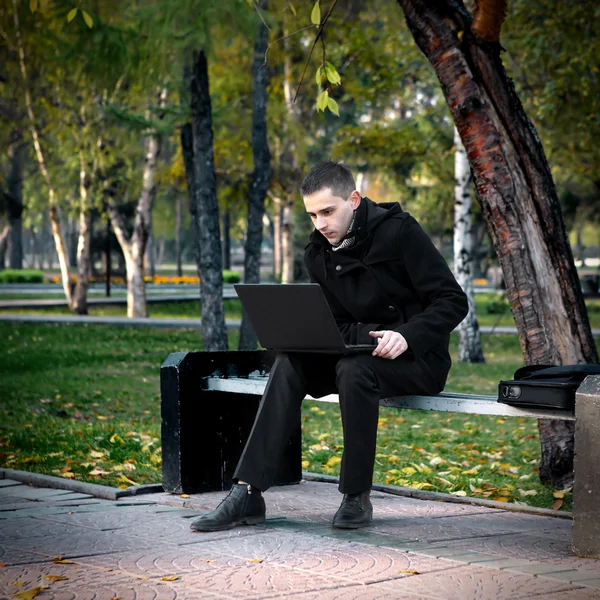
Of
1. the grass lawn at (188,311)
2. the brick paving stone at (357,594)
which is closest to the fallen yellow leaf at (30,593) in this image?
the brick paving stone at (357,594)

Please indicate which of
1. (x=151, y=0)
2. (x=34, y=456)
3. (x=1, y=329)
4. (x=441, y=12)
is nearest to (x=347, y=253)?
(x=441, y=12)

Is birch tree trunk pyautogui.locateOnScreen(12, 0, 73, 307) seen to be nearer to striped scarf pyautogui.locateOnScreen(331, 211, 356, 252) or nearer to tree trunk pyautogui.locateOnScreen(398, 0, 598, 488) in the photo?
tree trunk pyautogui.locateOnScreen(398, 0, 598, 488)

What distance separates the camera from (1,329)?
77.7 feet

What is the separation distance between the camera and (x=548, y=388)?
4.92 m

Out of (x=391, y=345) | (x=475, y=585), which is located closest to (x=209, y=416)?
(x=391, y=345)

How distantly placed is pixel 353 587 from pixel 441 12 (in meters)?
4.13

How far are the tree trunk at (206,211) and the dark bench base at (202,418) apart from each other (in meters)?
9.19

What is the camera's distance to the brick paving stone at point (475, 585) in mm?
4094

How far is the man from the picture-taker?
17.0 ft

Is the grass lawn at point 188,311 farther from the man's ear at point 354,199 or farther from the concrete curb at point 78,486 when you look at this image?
the man's ear at point 354,199

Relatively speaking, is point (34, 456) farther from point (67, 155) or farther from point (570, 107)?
point (67, 155)

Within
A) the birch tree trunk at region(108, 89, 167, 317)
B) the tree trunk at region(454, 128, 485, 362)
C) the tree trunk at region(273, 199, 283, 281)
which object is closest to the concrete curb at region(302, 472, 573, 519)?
the tree trunk at region(454, 128, 485, 362)

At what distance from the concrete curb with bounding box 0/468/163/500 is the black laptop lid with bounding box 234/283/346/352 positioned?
1.65 meters

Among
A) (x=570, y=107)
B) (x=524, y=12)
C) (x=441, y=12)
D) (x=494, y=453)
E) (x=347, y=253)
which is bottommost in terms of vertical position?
(x=494, y=453)
